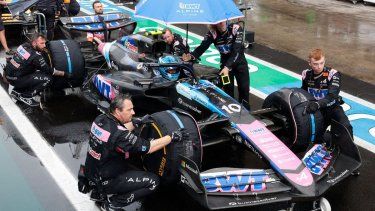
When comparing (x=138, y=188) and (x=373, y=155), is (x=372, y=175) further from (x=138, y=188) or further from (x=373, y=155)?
(x=138, y=188)

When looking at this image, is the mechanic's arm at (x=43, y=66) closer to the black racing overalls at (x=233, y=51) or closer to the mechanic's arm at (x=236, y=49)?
the black racing overalls at (x=233, y=51)

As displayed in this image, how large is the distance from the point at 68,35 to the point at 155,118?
535 cm

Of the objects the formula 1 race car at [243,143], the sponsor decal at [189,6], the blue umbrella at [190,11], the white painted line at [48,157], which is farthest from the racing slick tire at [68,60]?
the sponsor decal at [189,6]

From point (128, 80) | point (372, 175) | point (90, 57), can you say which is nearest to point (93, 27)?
point (90, 57)

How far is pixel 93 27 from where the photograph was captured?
8.98 metres

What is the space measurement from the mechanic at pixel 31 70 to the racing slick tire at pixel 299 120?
12.4 feet

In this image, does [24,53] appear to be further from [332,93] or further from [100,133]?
[332,93]

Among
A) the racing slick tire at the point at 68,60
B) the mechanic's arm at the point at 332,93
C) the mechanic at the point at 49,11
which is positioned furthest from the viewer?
the mechanic at the point at 49,11

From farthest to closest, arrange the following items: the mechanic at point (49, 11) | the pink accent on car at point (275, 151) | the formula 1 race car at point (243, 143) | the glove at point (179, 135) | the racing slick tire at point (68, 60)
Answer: the mechanic at point (49, 11)
the racing slick tire at point (68, 60)
the glove at point (179, 135)
the pink accent on car at point (275, 151)
the formula 1 race car at point (243, 143)

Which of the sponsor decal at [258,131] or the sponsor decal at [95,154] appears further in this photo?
the sponsor decal at [258,131]

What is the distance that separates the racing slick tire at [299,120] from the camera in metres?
5.39

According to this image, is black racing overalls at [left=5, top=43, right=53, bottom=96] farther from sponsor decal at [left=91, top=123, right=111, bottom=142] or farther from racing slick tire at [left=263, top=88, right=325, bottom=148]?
racing slick tire at [left=263, top=88, right=325, bottom=148]

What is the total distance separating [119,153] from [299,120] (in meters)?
2.06

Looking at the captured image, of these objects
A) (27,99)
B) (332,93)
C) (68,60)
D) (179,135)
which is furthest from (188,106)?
(27,99)
